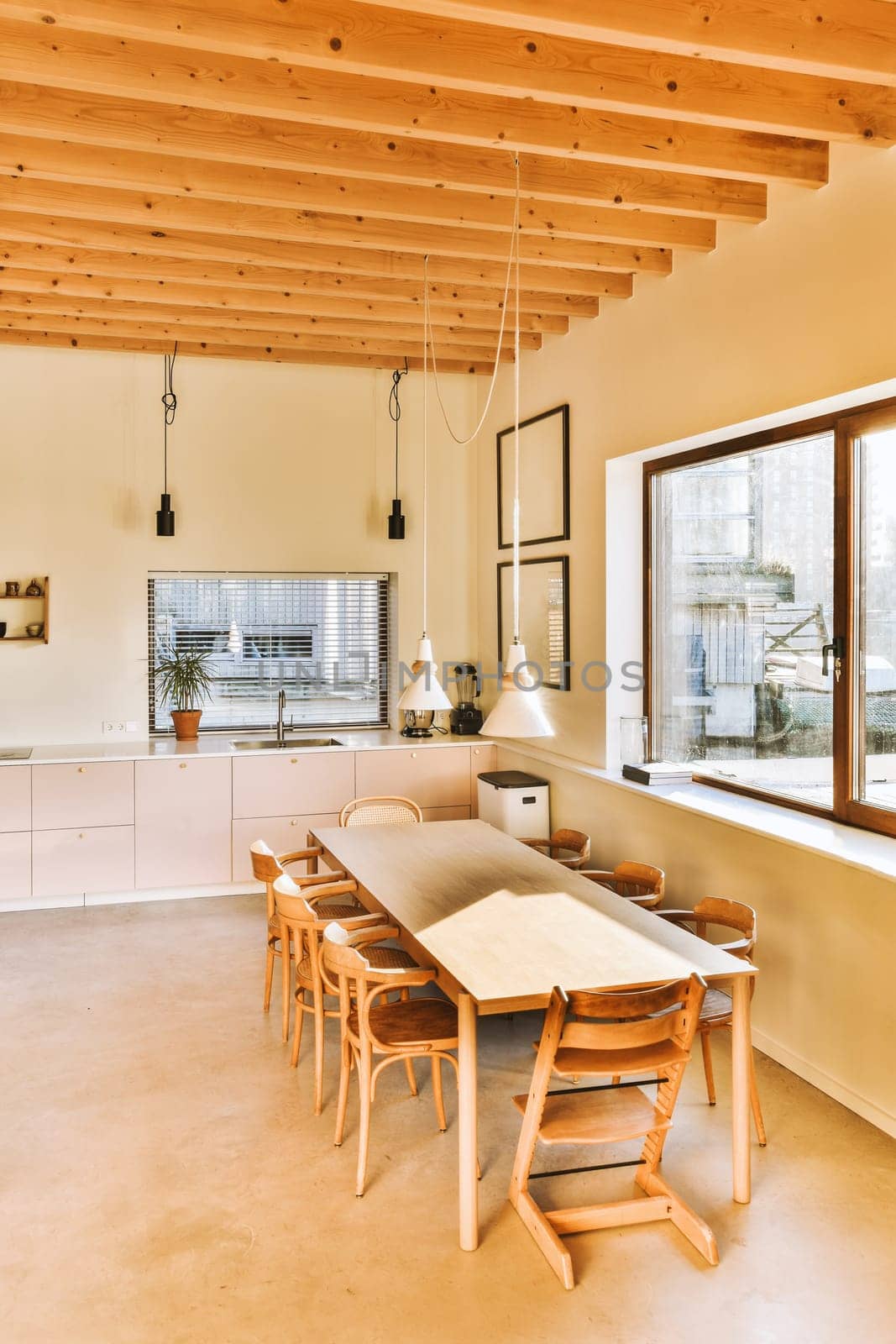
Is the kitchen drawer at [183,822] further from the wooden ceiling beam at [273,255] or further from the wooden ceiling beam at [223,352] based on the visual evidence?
the wooden ceiling beam at [273,255]

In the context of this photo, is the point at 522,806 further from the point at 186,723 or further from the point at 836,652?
the point at 836,652

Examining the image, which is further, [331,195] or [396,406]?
[396,406]

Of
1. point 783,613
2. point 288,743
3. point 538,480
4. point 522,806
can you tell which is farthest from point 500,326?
point 288,743

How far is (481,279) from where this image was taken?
15.1 feet

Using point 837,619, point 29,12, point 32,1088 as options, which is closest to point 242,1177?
point 32,1088

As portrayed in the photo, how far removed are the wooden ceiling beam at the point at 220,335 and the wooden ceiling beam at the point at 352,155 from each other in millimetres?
2023

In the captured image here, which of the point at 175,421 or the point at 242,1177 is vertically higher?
the point at 175,421

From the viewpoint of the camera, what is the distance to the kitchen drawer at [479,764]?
6316 mm

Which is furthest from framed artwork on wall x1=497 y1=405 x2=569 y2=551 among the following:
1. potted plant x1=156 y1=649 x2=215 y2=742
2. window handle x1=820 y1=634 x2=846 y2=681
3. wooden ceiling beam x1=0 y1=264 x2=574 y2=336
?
potted plant x1=156 y1=649 x2=215 y2=742

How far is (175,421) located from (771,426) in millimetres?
3816

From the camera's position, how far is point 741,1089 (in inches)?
111

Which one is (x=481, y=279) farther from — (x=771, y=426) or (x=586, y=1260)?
(x=586, y=1260)

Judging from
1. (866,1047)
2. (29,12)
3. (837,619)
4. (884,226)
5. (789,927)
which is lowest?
(866,1047)

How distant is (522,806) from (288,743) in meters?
1.68
